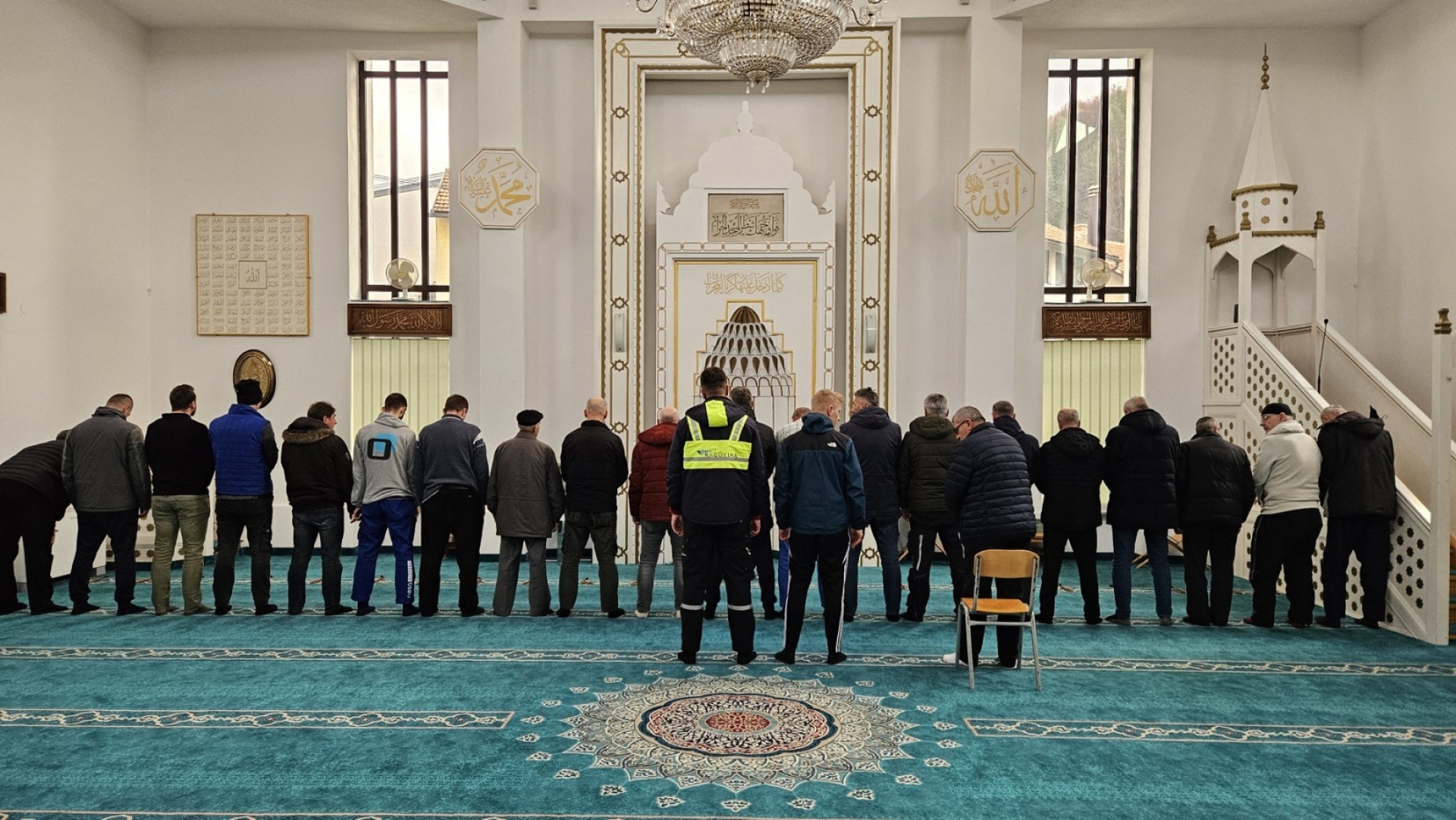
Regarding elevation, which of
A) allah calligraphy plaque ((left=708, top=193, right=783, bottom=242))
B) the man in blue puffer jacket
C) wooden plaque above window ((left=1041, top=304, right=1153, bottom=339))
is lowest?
the man in blue puffer jacket

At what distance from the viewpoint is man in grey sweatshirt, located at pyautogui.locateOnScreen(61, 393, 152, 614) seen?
601 cm

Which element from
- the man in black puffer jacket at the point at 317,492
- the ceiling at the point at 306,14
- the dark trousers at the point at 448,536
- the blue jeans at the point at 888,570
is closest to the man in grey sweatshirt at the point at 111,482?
the man in black puffer jacket at the point at 317,492

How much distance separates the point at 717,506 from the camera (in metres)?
4.91

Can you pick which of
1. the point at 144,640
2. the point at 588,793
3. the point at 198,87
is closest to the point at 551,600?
the point at 144,640

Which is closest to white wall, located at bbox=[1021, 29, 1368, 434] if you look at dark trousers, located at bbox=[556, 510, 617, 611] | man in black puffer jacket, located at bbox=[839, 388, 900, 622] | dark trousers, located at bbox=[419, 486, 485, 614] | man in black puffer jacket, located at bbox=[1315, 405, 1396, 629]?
man in black puffer jacket, located at bbox=[1315, 405, 1396, 629]

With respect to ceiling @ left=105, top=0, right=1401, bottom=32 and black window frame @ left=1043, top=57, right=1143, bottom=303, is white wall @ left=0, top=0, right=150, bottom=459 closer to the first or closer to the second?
ceiling @ left=105, top=0, right=1401, bottom=32

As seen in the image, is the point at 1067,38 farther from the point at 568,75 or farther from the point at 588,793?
the point at 588,793

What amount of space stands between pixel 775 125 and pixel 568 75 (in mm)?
1868

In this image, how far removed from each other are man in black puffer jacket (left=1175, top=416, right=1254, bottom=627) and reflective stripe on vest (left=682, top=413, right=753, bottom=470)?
2.87m

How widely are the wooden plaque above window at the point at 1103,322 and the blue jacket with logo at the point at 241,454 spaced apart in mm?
6367

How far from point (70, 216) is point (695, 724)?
694 centimetres

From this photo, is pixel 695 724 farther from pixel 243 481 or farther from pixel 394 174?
pixel 394 174

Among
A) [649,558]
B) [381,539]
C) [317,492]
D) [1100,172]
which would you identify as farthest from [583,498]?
[1100,172]

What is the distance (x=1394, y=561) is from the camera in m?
6.09
